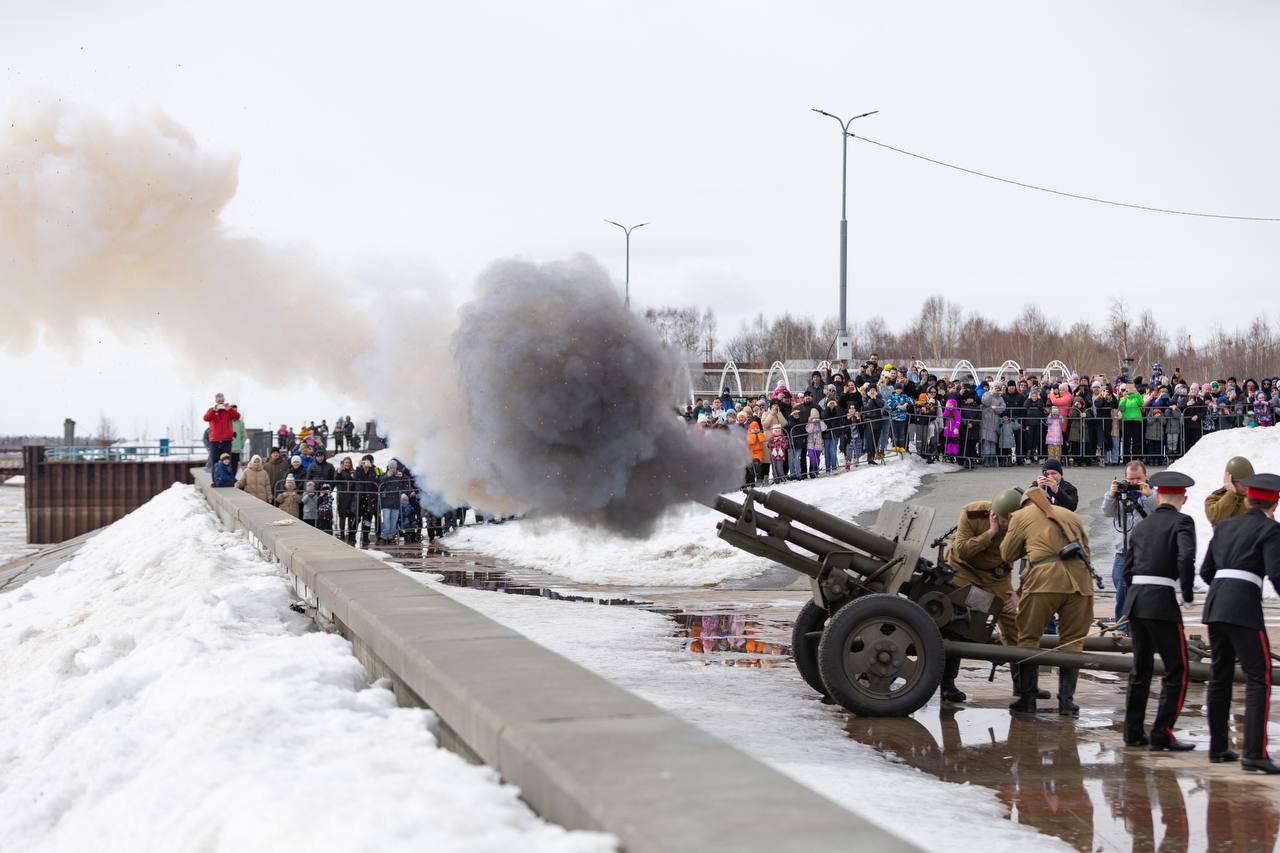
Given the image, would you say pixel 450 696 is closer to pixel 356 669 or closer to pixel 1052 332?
pixel 356 669

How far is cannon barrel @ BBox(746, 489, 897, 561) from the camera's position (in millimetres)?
9375

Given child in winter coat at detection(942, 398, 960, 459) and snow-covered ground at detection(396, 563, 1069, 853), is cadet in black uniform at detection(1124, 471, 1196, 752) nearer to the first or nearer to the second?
snow-covered ground at detection(396, 563, 1069, 853)

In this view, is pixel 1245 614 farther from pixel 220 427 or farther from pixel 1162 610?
pixel 220 427

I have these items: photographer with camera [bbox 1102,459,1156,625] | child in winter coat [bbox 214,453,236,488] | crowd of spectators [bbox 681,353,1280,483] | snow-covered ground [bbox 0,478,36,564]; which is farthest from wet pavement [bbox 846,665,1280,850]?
snow-covered ground [bbox 0,478,36,564]

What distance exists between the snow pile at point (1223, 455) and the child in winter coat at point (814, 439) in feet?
20.4

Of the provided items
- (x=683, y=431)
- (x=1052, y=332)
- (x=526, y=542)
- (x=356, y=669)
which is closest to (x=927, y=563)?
(x=683, y=431)

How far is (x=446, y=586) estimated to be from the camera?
55.9ft

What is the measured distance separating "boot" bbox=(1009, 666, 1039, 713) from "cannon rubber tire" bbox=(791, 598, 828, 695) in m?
1.41

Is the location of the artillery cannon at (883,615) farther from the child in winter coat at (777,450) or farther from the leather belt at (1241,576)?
the child in winter coat at (777,450)

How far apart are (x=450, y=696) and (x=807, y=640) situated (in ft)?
18.3

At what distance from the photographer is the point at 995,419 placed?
82.7 feet

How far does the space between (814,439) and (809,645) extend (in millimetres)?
14617

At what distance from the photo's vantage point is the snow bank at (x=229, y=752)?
382 centimetres

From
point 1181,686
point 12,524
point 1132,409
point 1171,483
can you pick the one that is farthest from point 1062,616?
point 12,524
